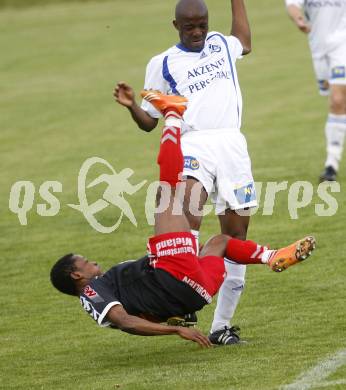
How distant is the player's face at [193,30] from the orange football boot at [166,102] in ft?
1.75

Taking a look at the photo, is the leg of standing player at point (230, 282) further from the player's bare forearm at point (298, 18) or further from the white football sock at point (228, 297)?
the player's bare forearm at point (298, 18)

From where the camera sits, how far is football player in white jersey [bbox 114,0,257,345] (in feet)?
29.8

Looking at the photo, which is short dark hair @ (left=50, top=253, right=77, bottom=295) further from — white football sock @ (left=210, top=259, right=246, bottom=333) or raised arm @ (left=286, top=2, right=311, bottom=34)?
raised arm @ (left=286, top=2, right=311, bottom=34)

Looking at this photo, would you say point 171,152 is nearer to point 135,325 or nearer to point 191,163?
point 191,163

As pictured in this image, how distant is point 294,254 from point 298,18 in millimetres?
7675

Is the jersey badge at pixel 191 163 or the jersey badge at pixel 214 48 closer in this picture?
the jersey badge at pixel 191 163

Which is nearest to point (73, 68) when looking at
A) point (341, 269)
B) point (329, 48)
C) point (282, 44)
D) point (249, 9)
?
point (282, 44)

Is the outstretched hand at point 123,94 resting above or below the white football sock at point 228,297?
above

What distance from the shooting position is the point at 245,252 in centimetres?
892

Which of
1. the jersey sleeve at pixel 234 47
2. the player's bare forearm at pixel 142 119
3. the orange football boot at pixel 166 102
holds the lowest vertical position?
the player's bare forearm at pixel 142 119

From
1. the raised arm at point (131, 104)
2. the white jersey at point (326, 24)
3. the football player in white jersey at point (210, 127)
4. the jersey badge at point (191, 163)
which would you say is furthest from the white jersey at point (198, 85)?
A: the white jersey at point (326, 24)

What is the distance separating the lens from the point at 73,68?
3166cm

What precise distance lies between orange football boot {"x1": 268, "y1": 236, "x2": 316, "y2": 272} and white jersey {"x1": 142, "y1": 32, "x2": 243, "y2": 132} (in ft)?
3.85

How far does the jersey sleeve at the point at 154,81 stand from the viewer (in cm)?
927
